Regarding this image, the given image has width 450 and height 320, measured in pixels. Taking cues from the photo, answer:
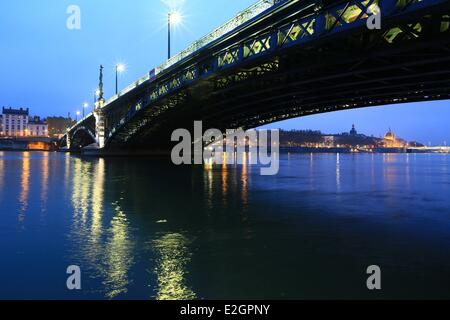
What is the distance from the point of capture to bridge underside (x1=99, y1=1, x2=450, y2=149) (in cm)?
2223

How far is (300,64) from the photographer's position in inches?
1156

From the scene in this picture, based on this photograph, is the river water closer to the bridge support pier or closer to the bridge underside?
the bridge underside

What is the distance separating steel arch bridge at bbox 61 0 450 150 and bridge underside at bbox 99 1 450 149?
8 cm

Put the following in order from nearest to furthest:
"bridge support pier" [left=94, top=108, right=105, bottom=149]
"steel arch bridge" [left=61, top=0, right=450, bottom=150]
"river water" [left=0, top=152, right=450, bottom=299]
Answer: "river water" [left=0, top=152, right=450, bottom=299] → "steel arch bridge" [left=61, top=0, right=450, bottom=150] → "bridge support pier" [left=94, top=108, right=105, bottom=149]

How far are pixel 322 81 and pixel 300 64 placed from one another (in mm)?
9088

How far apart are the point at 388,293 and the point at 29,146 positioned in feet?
680

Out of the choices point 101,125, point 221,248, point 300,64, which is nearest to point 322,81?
point 300,64

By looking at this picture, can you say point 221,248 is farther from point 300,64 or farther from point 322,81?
point 322,81

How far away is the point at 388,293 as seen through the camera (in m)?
6.61

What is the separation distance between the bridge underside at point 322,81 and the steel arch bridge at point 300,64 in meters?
0.08

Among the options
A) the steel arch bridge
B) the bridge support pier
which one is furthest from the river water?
the bridge support pier

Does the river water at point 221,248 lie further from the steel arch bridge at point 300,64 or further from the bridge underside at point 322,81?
the bridge underside at point 322,81

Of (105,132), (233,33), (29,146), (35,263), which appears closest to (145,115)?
(105,132)
